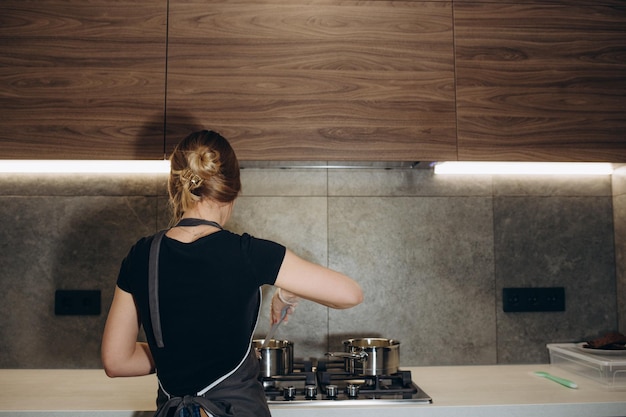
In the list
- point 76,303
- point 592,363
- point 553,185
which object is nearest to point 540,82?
point 553,185

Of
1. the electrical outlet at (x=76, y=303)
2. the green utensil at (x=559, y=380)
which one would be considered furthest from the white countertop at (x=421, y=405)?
the electrical outlet at (x=76, y=303)

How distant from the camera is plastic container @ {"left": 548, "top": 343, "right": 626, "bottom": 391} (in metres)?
1.61

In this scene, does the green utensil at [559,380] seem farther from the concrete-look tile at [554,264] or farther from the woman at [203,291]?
the woman at [203,291]

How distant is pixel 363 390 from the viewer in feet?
5.18

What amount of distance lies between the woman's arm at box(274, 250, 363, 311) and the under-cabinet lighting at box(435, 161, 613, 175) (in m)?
0.82

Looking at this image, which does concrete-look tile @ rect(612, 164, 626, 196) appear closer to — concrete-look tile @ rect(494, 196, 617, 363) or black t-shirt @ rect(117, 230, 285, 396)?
concrete-look tile @ rect(494, 196, 617, 363)

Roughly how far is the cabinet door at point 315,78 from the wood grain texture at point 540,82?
80mm

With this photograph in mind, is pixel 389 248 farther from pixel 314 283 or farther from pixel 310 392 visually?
pixel 314 283

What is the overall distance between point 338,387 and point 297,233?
2.06 feet

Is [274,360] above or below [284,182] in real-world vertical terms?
below

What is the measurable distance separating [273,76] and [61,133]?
0.70m

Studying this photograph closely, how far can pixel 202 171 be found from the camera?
1147mm

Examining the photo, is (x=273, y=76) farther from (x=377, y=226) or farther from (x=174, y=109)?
(x=377, y=226)

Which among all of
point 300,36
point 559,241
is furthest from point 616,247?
point 300,36
